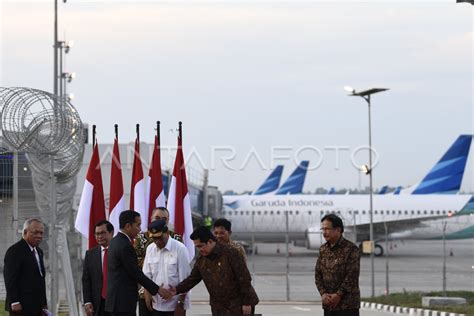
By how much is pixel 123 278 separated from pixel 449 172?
5256 cm

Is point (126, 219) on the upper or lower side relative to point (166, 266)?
upper

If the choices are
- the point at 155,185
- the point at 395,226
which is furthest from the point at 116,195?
the point at 395,226

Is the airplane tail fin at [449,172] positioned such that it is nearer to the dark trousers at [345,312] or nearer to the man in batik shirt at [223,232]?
the man in batik shirt at [223,232]

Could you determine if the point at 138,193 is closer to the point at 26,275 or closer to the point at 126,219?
the point at 26,275

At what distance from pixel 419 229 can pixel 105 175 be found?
25.1 m

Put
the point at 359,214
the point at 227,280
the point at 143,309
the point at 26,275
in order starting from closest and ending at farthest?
the point at 227,280, the point at 26,275, the point at 143,309, the point at 359,214

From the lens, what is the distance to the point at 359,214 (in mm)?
57500

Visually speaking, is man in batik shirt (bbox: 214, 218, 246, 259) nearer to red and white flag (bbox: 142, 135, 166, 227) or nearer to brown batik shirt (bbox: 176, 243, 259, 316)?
brown batik shirt (bbox: 176, 243, 259, 316)

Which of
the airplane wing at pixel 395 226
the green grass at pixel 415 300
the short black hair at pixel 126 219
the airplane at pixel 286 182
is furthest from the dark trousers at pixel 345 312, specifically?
the airplane at pixel 286 182

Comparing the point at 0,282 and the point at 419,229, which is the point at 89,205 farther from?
the point at 419,229

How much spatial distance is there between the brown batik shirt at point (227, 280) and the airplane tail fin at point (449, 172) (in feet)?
163

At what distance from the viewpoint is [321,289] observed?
432 inches

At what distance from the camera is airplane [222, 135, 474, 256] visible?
2218 inches

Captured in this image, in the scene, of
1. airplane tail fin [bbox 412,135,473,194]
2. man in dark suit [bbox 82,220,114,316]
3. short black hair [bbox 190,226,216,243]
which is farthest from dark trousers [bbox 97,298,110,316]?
airplane tail fin [bbox 412,135,473,194]
